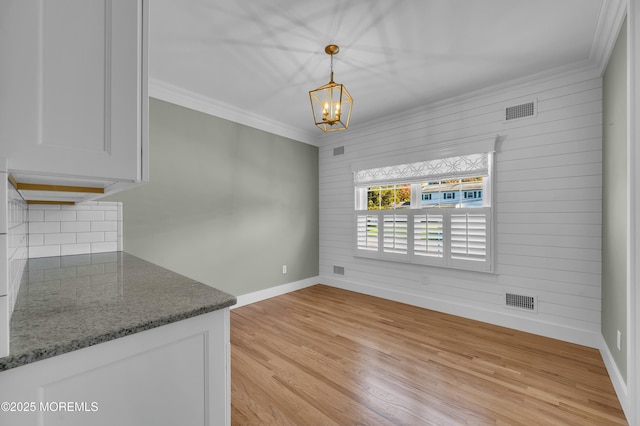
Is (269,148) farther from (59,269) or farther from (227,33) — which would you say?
(59,269)

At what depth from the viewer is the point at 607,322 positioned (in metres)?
2.32

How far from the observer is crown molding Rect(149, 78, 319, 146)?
3.06 meters

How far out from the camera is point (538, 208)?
2.89 m

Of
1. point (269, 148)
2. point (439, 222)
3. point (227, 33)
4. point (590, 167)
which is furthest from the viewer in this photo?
point (269, 148)

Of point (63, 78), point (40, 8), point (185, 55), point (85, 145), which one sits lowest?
point (85, 145)

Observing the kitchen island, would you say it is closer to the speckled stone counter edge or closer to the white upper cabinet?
the speckled stone counter edge

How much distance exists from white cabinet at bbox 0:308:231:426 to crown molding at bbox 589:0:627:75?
3039 mm

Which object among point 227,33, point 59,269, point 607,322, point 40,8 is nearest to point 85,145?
point 40,8

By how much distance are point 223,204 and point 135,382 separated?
2.94 metres

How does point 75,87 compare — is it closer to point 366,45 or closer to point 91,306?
point 91,306

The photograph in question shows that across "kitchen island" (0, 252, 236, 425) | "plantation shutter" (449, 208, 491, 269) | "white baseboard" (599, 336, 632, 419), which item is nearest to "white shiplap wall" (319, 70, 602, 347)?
"plantation shutter" (449, 208, 491, 269)

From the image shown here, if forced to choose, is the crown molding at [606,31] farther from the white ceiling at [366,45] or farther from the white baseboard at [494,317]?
the white baseboard at [494,317]

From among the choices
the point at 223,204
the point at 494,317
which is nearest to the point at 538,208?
the point at 494,317

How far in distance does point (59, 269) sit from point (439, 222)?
11.9ft
